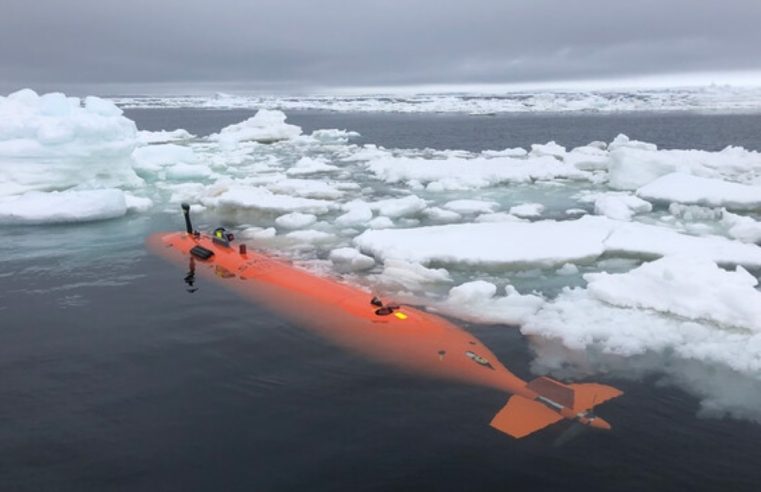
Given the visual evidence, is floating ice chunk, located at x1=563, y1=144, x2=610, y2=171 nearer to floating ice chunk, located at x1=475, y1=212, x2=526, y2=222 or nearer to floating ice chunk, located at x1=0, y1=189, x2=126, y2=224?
floating ice chunk, located at x1=475, y1=212, x2=526, y2=222

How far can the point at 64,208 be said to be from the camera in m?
15.2

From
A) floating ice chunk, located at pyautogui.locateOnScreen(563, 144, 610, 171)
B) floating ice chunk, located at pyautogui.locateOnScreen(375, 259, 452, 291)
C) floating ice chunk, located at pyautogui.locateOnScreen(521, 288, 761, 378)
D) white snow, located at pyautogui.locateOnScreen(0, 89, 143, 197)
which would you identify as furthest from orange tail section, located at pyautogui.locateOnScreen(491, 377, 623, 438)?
floating ice chunk, located at pyautogui.locateOnScreen(563, 144, 610, 171)

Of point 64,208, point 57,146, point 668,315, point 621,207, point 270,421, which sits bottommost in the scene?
point 270,421

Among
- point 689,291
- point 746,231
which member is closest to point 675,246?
point 689,291

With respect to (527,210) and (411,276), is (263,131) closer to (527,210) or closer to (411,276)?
(527,210)

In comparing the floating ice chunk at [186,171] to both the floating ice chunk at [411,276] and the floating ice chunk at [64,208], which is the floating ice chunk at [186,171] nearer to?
the floating ice chunk at [64,208]

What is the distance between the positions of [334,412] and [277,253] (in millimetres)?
6274

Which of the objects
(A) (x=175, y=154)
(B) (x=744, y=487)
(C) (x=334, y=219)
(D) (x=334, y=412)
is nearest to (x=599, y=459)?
(B) (x=744, y=487)

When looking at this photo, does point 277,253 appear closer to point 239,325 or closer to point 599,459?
point 239,325

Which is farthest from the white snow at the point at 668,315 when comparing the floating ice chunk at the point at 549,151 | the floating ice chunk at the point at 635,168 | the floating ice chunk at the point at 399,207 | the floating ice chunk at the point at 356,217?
the floating ice chunk at the point at 549,151

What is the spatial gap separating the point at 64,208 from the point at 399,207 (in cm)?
896

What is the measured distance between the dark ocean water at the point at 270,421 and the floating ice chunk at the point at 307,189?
345 inches

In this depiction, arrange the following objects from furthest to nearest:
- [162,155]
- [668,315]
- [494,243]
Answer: [162,155], [494,243], [668,315]

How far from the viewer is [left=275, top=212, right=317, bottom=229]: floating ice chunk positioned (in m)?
14.4
